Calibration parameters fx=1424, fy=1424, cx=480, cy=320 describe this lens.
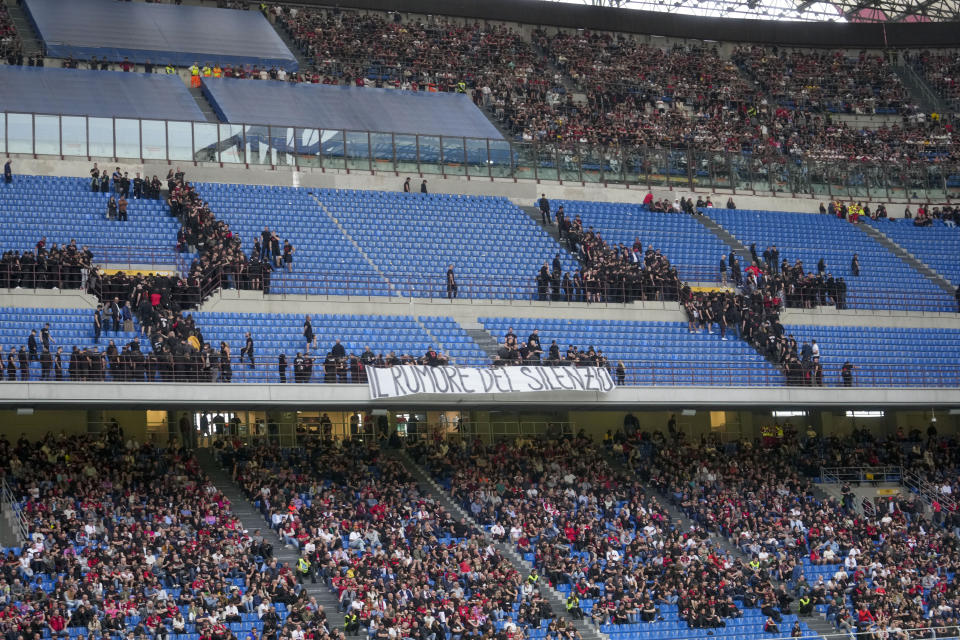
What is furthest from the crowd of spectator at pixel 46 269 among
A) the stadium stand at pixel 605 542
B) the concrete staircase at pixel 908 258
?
the concrete staircase at pixel 908 258

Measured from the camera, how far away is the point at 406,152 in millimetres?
50594

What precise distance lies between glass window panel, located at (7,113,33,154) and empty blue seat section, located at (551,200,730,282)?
58.8 ft

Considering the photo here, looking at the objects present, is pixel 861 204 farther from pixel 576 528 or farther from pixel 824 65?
pixel 576 528

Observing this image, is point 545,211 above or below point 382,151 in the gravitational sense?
below

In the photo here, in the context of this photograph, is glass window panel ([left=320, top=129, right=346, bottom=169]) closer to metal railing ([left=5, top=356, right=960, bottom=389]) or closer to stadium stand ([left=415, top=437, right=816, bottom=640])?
metal railing ([left=5, top=356, right=960, bottom=389])

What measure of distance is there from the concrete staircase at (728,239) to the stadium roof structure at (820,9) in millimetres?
22946

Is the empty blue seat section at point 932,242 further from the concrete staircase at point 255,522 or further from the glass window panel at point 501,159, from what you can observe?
the concrete staircase at point 255,522

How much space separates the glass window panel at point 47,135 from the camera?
45.3 m

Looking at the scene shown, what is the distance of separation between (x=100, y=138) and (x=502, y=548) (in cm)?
2094

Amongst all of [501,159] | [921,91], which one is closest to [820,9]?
[921,91]

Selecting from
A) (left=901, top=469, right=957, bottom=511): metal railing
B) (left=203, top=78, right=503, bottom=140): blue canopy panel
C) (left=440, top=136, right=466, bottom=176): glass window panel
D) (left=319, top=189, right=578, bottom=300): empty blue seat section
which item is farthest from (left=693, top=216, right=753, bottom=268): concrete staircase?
(left=901, top=469, right=957, bottom=511): metal railing

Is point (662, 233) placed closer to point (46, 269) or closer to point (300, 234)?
point (300, 234)

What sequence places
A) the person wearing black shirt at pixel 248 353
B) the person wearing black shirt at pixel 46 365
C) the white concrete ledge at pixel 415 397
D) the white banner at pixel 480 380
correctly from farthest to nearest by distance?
the person wearing black shirt at pixel 248 353
the white banner at pixel 480 380
the person wearing black shirt at pixel 46 365
the white concrete ledge at pixel 415 397

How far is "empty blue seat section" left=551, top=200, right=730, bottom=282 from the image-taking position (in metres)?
47.7
